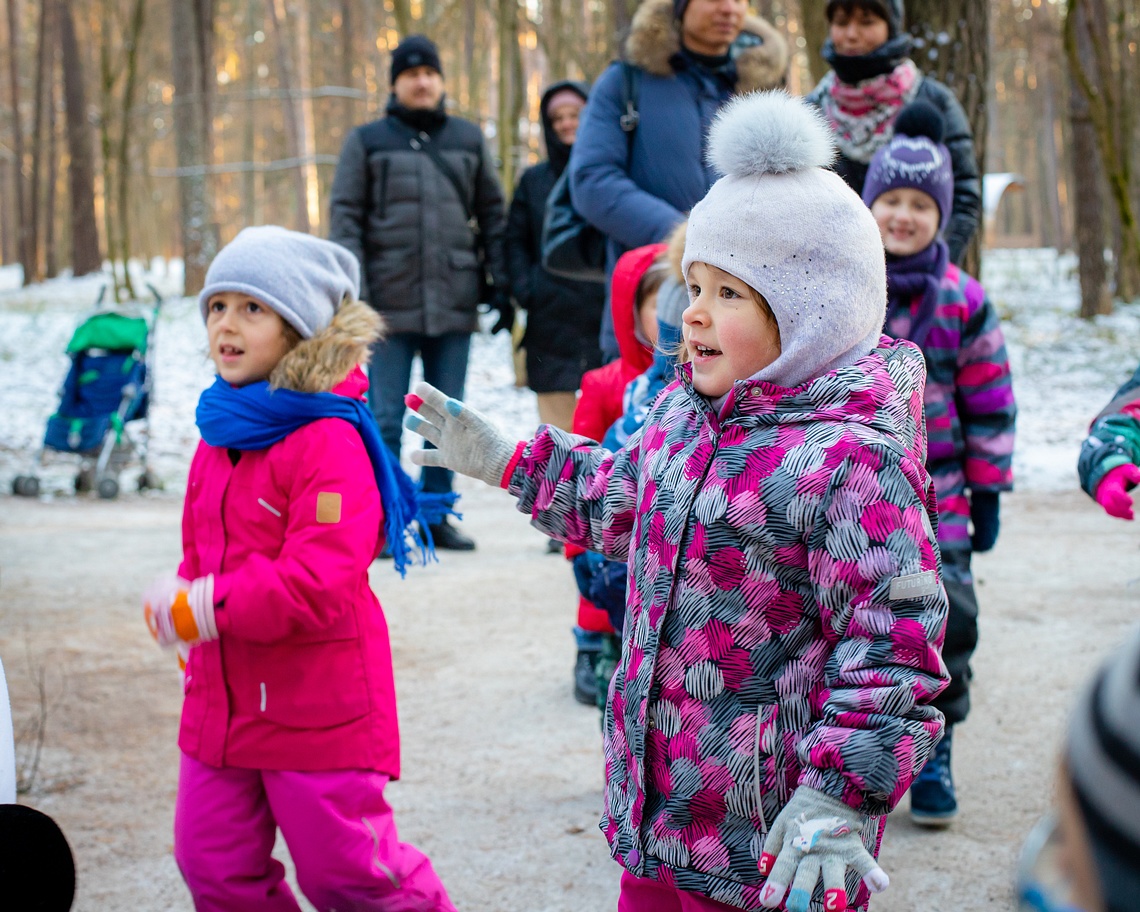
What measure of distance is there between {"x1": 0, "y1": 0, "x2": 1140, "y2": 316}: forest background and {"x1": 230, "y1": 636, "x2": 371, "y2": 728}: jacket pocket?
352 centimetres

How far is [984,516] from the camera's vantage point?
11.6ft

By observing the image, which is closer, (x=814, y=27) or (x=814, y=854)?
(x=814, y=854)

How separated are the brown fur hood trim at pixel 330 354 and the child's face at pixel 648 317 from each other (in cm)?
82

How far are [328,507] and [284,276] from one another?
1.93ft

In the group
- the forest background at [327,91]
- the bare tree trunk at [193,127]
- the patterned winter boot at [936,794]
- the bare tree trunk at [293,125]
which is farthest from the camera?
the bare tree trunk at [293,125]

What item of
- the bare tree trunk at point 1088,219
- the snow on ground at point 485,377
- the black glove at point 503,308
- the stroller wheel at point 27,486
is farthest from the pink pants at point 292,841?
the bare tree trunk at point 1088,219

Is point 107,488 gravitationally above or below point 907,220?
below

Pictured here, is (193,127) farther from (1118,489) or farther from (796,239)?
(796,239)

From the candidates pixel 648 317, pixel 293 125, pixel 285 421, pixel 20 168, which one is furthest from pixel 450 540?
pixel 20 168

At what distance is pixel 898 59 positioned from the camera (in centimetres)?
415

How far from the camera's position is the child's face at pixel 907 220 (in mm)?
3404

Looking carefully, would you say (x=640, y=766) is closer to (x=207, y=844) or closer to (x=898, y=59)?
(x=207, y=844)

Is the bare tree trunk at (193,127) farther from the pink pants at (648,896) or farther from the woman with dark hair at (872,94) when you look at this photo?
the pink pants at (648,896)

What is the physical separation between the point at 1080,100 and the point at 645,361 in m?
15.3
